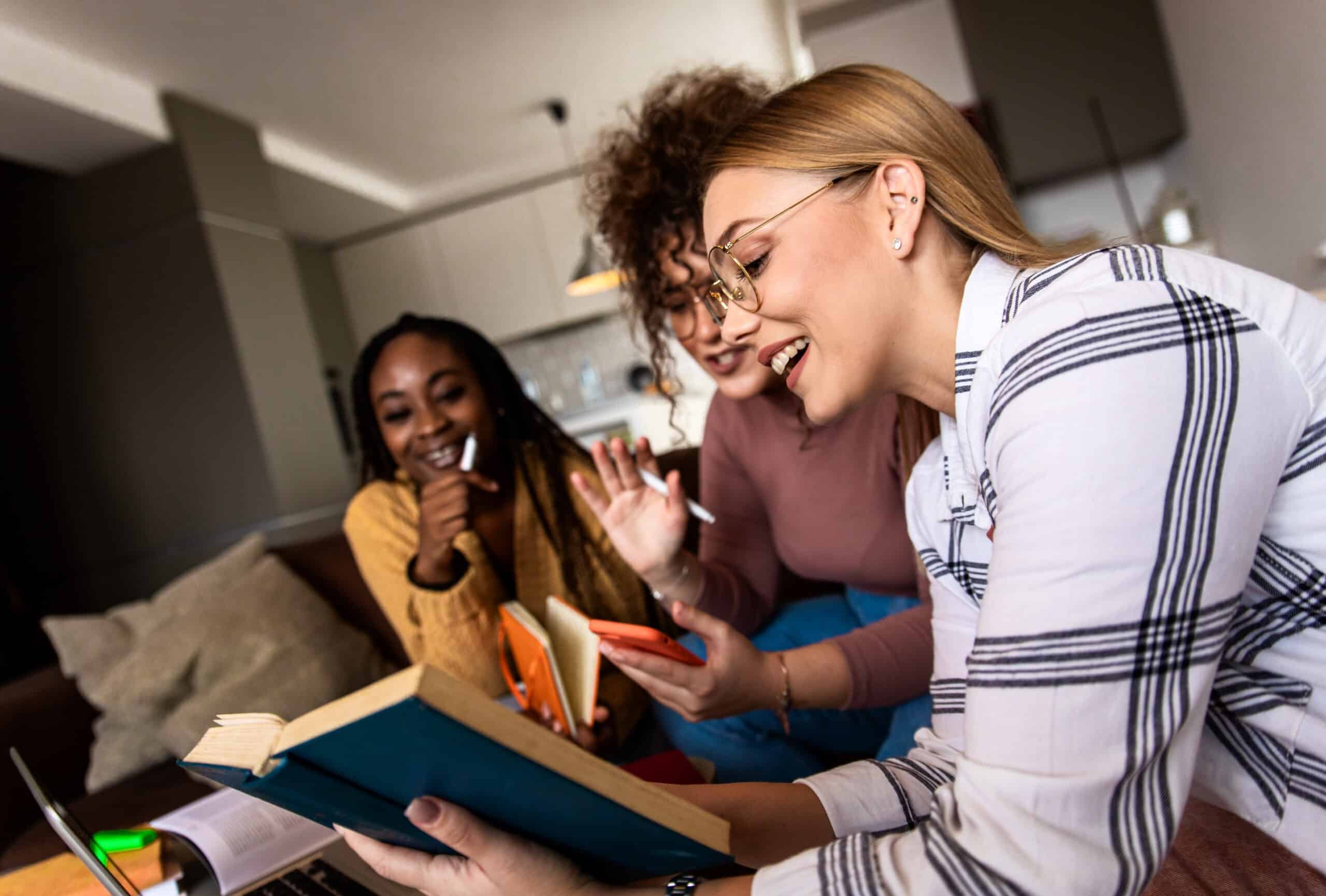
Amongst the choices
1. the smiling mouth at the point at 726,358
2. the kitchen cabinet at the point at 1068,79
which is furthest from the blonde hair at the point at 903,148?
the kitchen cabinet at the point at 1068,79

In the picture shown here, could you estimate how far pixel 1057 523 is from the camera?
19.9 inches

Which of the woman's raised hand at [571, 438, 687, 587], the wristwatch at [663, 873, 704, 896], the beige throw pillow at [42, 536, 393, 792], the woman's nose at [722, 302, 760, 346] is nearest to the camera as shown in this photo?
the wristwatch at [663, 873, 704, 896]

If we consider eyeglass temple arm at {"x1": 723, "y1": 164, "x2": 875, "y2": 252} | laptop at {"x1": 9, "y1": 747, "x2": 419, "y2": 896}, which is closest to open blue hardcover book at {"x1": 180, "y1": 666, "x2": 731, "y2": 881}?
laptop at {"x1": 9, "y1": 747, "x2": 419, "y2": 896}

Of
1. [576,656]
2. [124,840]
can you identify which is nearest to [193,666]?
[124,840]

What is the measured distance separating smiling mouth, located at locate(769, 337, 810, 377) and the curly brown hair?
0.46 meters

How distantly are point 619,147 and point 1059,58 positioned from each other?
3310 mm

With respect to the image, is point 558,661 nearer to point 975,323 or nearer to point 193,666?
point 975,323

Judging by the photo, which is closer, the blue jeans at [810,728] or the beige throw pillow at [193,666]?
the blue jeans at [810,728]

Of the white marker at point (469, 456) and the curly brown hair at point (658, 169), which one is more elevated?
the curly brown hair at point (658, 169)

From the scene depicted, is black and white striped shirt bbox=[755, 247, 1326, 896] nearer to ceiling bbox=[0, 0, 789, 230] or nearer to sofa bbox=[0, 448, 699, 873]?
sofa bbox=[0, 448, 699, 873]

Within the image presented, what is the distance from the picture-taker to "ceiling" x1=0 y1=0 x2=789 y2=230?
3.09 m

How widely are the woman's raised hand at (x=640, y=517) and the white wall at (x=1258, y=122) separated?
2210 mm

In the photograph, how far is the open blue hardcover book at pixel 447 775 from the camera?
446mm

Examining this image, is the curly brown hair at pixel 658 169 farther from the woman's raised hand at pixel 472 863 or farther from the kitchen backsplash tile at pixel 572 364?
the kitchen backsplash tile at pixel 572 364
